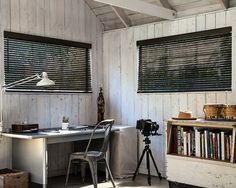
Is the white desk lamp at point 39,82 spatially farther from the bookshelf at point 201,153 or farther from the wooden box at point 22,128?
the bookshelf at point 201,153

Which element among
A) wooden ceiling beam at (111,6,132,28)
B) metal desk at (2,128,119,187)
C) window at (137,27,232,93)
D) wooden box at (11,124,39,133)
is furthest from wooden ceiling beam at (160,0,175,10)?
wooden box at (11,124,39,133)

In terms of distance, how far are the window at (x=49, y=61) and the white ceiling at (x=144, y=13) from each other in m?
0.55

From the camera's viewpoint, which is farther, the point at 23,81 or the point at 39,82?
the point at 23,81

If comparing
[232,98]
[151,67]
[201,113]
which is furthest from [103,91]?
[232,98]

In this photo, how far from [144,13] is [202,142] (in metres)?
1.78

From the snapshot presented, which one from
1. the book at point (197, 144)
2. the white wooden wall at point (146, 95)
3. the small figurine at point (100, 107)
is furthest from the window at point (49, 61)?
the book at point (197, 144)

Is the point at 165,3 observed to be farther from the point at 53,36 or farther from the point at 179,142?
the point at 179,142

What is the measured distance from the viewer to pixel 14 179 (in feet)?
14.0

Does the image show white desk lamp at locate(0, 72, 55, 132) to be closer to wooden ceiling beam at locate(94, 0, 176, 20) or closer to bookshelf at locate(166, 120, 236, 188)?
wooden ceiling beam at locate(94, 0, 176, 20)

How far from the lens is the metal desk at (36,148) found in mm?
4258

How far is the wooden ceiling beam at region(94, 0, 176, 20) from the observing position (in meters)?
4.44

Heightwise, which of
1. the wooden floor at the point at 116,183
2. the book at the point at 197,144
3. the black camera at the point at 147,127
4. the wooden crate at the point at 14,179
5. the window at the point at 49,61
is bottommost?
the wooden floor at the point at 116,183

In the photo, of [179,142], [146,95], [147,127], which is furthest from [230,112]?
[146,95]

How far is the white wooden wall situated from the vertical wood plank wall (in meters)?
0.25
